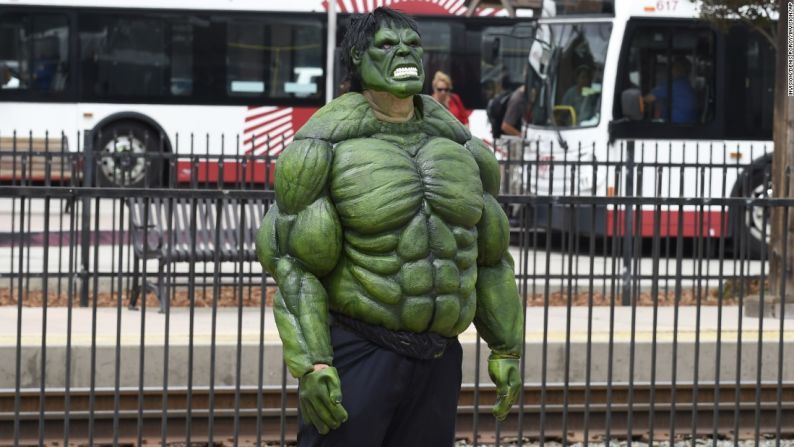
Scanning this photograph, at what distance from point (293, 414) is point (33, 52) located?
16.0 m

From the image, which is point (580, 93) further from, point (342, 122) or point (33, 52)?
point (342, 122)

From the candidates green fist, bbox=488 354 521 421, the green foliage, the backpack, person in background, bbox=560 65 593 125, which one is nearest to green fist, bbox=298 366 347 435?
green fist, bbox=488 354 521 421

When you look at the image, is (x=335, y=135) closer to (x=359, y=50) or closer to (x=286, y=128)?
(x=359, y=50)

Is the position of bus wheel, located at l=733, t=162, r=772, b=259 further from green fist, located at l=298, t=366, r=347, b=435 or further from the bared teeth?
green fist, located at l=298, t=366, r=347, b=435

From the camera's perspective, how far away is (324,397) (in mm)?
4582

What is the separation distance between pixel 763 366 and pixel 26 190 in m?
4.36

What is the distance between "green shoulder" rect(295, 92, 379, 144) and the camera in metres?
4.67

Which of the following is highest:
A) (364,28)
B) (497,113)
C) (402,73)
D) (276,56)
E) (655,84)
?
(276,56)

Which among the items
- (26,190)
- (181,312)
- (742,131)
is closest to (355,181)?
(26,190)

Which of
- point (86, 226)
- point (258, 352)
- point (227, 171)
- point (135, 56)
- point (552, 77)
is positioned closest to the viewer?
point (258, 352)

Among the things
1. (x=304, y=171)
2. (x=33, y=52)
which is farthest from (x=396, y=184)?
(x=33, y=52)

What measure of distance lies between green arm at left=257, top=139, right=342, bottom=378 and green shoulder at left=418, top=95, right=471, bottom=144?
0.33 metres

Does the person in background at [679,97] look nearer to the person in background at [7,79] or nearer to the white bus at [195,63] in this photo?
the white bus at [195,63]

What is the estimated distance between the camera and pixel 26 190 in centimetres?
729
